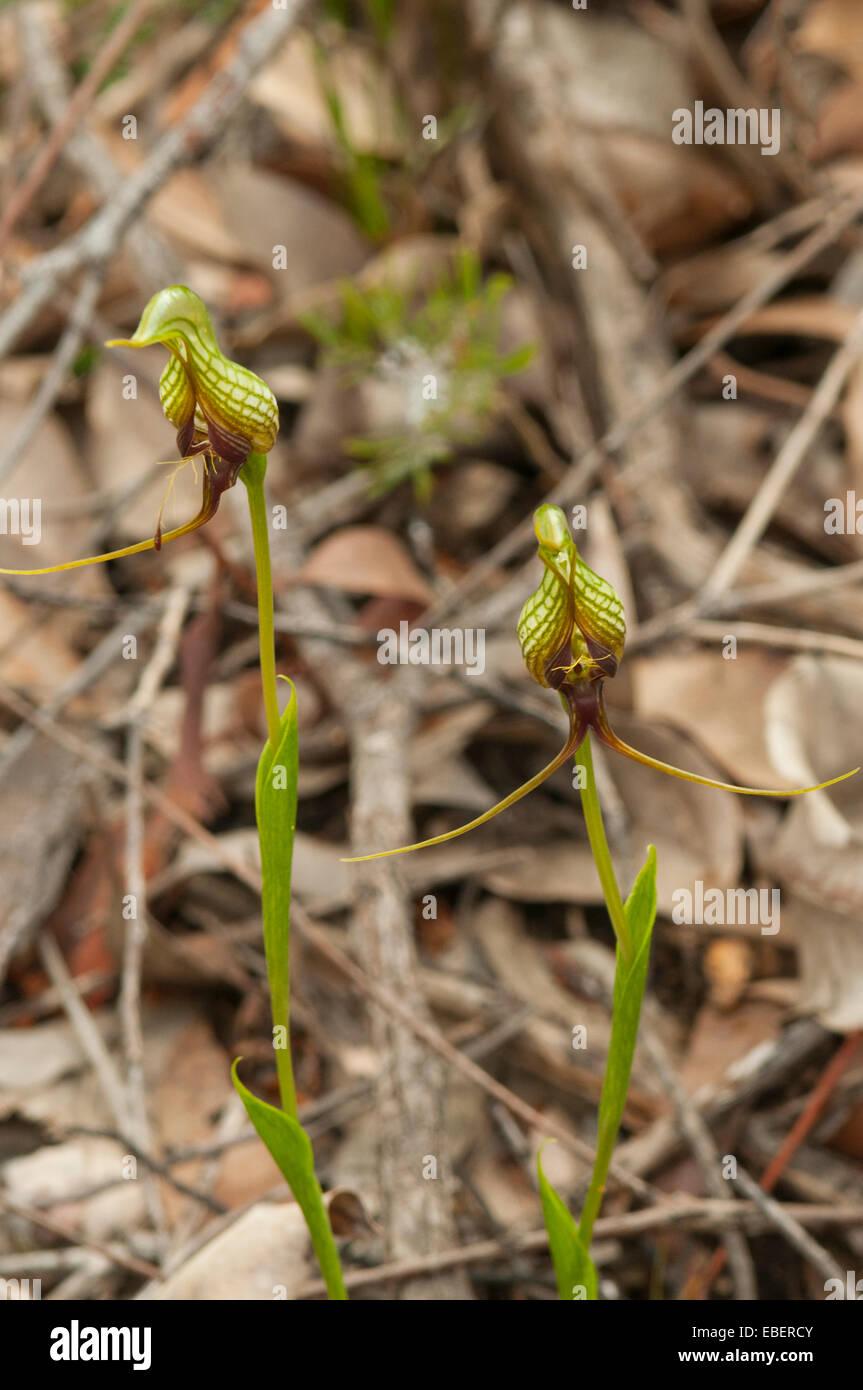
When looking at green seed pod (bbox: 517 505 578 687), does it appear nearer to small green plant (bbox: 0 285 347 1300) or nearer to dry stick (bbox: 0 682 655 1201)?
small green plant (bbox: 0 285 347 1300)

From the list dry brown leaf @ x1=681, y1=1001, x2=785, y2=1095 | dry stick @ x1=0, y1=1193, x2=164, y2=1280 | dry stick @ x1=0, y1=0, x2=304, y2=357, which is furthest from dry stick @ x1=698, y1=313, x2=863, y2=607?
dry stick @ x1=0, y1=1193, x2=164, y2=1280

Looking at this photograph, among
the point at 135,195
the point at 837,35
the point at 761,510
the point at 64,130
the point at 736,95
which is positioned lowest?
the point at 761,510

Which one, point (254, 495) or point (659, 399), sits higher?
point (659, 399)

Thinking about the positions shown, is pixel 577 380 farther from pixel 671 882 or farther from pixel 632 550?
pixel 671 882

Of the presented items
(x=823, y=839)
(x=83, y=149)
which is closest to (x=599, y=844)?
(x=823, y=839)

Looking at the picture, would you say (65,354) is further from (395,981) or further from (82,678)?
(395,981)

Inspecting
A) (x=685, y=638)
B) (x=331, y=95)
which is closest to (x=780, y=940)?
(x=685, y=638)
